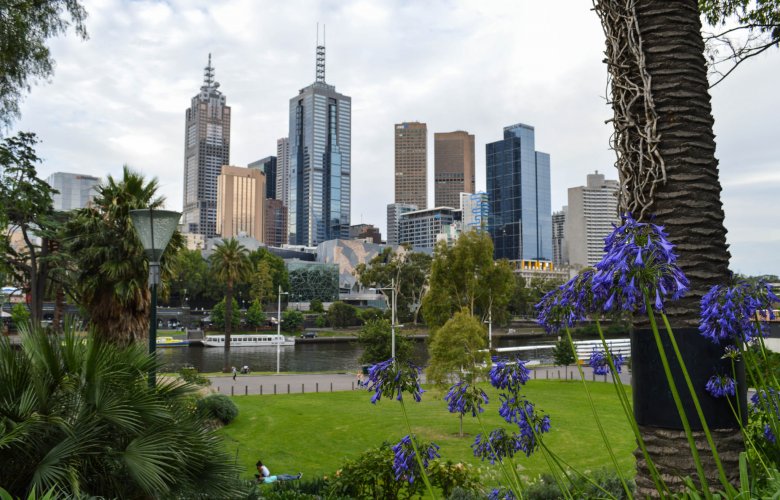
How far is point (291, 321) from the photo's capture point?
93.1 metres

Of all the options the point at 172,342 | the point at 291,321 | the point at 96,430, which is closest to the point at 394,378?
the point at 96,430

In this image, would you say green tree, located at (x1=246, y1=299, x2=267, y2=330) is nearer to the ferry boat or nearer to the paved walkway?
the ferry boat

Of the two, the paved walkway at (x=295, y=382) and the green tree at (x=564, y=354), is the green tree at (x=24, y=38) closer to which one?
the paved walkway at (x=295, y=382)

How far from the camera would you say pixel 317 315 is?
106m

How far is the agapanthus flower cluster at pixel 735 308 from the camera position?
265cm

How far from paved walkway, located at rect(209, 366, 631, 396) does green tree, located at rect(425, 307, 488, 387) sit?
8.50 metres

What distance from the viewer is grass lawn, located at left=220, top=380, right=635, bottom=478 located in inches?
634

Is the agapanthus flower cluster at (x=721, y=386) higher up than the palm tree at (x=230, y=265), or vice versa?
the palm tree at (x=230, y=265)

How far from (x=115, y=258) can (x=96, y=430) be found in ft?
42.4

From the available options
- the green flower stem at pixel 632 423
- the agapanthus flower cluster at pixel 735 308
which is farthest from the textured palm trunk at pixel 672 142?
the green flower stem at pixel 632 423

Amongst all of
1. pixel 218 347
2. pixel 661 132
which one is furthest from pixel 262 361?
pixel 661 132

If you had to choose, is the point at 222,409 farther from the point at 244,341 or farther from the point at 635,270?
the point at 244,341

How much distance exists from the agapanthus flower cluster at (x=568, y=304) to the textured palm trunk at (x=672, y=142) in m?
0.99

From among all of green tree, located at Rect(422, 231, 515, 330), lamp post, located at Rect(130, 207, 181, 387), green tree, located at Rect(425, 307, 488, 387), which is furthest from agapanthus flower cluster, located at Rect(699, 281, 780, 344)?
green tree, located at Rect(422, 231, 515, 330)
